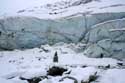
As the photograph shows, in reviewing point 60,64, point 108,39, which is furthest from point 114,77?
point 108,39

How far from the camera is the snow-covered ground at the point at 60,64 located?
5.73m

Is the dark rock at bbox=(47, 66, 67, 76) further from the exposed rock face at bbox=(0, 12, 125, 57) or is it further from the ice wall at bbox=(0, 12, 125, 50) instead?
the ice wall at bbox=(0, 12, 125, 50)

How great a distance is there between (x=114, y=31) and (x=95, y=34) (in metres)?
1.37

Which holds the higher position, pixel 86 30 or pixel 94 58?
pixel 86 30

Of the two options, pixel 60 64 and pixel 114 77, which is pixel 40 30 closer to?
pixel 60 64

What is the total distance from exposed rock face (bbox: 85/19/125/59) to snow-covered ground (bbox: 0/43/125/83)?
673 millimetres

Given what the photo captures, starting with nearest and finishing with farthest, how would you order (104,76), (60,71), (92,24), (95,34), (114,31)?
(104,76) < (60,71) < (114,31) < (95,34) < (92,24)

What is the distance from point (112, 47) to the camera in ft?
40.4

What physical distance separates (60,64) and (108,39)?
540 cm

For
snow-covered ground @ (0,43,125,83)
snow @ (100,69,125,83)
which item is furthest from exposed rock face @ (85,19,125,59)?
snow @ (100,69,125,83)

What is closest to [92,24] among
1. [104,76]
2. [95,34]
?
[95,34]

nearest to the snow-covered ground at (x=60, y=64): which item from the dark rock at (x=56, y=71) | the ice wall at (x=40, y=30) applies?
the dark rock at (x=56, y=71)

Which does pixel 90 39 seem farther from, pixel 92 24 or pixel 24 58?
pixel 24 58

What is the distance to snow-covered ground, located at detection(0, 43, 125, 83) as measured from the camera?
573cm
